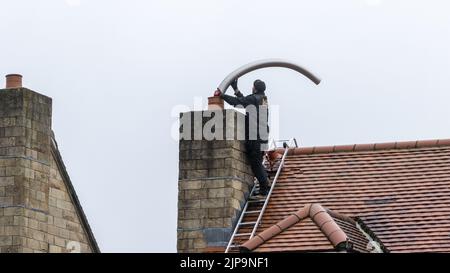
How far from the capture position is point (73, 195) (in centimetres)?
3738

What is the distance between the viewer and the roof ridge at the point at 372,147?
115 ft

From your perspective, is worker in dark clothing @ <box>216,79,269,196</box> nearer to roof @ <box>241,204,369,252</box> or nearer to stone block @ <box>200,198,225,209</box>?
stone block @ <box>200,198,225,209</box>

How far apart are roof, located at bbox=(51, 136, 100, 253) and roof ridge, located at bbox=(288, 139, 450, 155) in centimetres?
472

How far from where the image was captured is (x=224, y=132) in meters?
34.2

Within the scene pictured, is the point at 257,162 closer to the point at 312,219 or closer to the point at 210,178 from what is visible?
the point at 210,178

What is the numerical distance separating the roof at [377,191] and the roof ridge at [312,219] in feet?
0.35

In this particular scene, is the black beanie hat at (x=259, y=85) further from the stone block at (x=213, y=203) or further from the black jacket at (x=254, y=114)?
the stone block at (x=213, y=203)

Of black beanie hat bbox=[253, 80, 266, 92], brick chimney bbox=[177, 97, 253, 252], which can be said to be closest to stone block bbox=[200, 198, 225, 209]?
brick chimney bbox=[177, 97, 253, 252]

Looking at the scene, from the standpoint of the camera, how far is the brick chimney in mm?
33719

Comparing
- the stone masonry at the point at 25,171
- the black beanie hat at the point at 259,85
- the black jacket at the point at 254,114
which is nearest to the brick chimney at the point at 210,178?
the black jacket at the point at 254,114

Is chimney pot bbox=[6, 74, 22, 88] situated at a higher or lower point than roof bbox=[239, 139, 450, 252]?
higher

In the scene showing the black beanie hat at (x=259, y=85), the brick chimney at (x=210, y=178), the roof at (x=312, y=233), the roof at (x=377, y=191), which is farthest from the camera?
the black beanie hat at (x=259, y=85)
